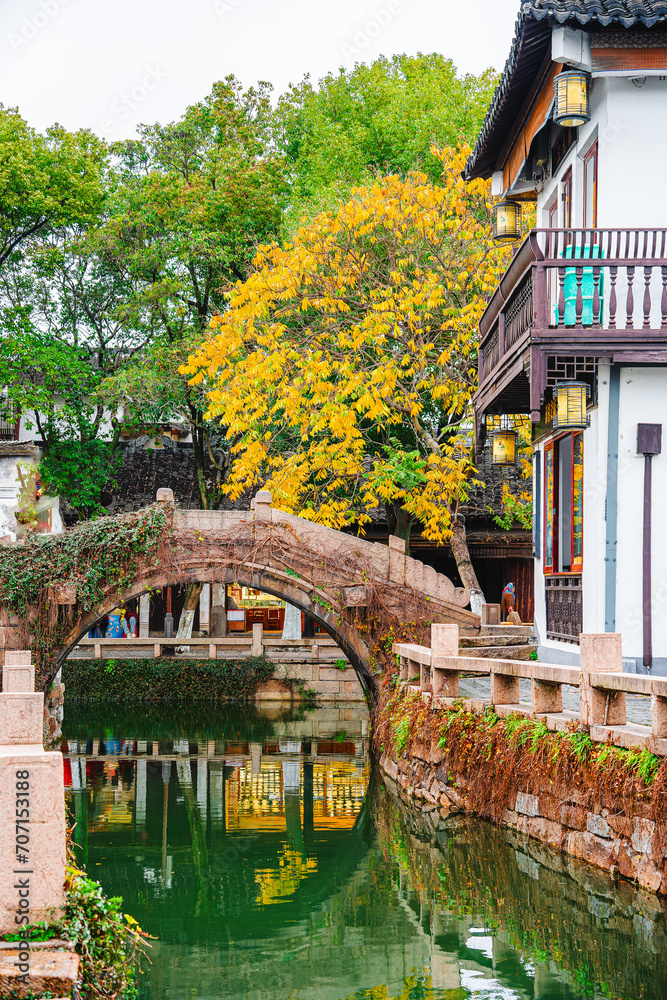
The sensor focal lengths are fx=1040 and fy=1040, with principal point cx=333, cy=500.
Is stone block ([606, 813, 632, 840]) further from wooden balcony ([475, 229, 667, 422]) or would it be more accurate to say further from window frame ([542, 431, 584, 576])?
window frame ([542, 431, 584, 576])

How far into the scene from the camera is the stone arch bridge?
13.7 meters

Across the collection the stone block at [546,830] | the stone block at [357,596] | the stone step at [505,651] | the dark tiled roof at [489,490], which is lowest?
the stone block at [546,830]

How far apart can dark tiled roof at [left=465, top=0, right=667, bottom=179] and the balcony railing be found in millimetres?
1969

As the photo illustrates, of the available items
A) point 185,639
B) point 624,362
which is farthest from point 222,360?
point 624,362

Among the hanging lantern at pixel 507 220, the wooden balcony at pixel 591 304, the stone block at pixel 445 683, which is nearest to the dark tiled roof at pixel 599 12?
the wooden balcony at pixel 591 304

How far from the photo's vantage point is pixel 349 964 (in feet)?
23.1

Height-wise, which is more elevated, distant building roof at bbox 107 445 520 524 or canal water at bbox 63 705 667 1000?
distant building roof at bbox 107 445 520 524

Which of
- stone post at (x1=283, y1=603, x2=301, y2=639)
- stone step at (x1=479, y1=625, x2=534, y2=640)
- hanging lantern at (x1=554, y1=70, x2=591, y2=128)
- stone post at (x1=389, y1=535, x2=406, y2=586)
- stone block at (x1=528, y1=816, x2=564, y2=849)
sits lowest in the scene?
stone block at (x1=528, y1=816, x2=564, y2=849)

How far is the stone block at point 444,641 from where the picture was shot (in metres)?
11.0

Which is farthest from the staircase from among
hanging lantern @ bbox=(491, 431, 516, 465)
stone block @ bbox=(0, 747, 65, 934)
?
stone block @ bbox=(0, 747, 65, 934)

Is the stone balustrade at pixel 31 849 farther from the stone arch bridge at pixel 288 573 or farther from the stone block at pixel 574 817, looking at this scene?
the stone arch bridge at pixel 288 573

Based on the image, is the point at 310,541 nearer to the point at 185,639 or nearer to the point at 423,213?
the point at 423,213

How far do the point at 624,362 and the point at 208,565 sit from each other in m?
6.20

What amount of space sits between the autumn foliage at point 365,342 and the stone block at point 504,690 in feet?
21.2
